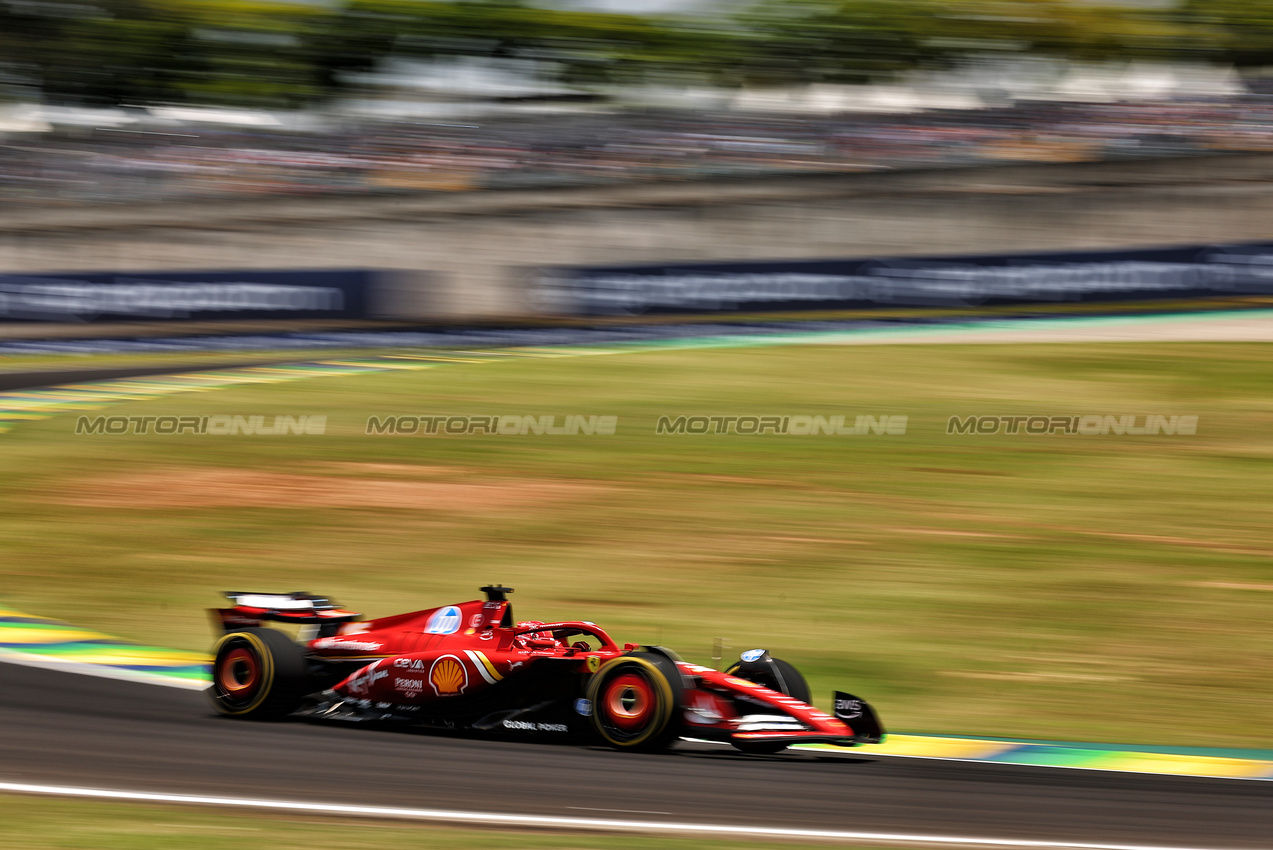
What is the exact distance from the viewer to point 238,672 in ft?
24.0

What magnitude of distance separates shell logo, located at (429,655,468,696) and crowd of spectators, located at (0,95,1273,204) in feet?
64.4

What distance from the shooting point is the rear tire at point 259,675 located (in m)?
7.16

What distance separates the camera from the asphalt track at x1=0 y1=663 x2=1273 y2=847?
5.60 metres

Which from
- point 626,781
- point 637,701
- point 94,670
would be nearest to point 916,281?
point 94,670

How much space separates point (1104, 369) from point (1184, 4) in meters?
22.3

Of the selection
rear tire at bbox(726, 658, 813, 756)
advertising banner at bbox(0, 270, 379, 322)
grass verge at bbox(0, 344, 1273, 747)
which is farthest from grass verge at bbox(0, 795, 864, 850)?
advertising banner at bbox(0, 270, 379, 322)

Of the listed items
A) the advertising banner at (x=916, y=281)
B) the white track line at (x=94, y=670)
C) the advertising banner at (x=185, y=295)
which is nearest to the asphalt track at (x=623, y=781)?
the white track line at (x=94, y=670)

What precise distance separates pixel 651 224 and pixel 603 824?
21339 millimetres

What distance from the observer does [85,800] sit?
5.77 m

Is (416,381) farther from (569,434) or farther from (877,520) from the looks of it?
(877,520)

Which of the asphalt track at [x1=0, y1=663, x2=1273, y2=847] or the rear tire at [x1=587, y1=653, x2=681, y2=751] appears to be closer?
the asphalt track at [x1=0, y1=663, x2=1273, y2=847]

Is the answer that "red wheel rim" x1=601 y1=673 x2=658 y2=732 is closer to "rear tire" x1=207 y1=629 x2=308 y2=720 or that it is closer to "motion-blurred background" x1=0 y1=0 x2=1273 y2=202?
"rear tire" x1=207 y1=629 x2=308 y2=720

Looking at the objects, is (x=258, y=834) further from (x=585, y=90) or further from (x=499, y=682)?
(x=585, y=90)

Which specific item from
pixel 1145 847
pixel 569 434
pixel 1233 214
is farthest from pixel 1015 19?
pixel 1145 847
